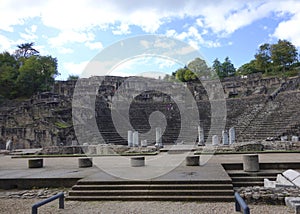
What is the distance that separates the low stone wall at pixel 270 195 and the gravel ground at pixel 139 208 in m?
0.27

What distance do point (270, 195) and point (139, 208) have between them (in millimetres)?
3535

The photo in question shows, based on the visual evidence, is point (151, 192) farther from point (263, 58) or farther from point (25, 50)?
point (25, 50)

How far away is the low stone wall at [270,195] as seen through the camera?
722 centimetres

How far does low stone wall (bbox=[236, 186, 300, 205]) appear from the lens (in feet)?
23.7

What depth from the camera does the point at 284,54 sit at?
53344 millimetres

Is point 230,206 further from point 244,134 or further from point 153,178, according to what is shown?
point 244,134

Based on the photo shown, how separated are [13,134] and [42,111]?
162 inches

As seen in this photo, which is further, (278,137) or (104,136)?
(104,136)

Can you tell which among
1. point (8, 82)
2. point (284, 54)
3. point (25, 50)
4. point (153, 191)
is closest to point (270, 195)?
point (153, 191)

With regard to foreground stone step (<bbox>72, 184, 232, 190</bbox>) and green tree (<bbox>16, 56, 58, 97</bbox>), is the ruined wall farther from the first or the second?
foreground stone step (<bbox>72, 184, 232, 190</bbox>)

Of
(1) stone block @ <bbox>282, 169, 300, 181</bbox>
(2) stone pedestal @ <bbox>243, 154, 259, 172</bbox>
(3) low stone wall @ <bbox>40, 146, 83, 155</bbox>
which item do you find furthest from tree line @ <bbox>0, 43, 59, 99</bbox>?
(1) stone block @ <bbox>282, 169, 300, 181</bbox>

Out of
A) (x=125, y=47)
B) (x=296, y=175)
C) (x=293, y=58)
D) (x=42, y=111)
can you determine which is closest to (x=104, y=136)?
(x=42, y=111)

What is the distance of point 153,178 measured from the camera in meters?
8.58

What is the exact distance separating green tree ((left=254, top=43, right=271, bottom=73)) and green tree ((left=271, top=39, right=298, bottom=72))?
160 centimetres
